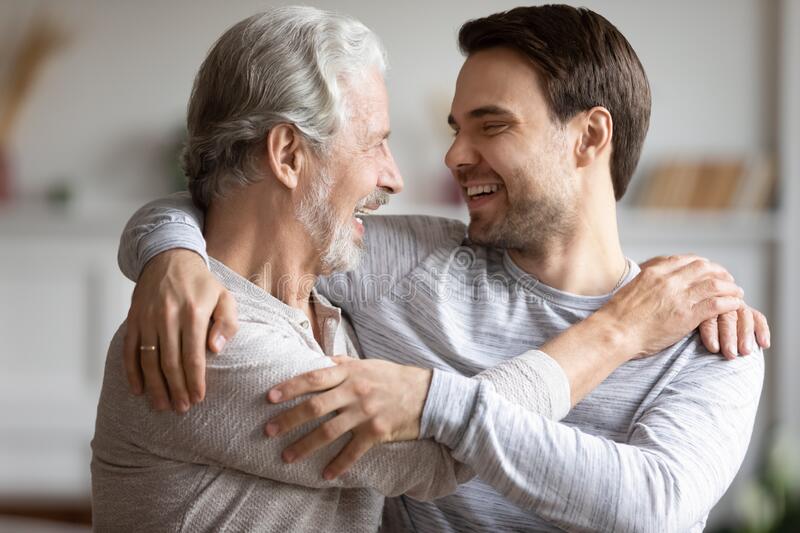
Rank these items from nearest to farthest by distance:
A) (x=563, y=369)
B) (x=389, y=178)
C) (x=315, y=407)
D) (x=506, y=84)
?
(x=315, y=407) → (x=563, y=369) → (x=389, y=178) → (x=506, y=84)

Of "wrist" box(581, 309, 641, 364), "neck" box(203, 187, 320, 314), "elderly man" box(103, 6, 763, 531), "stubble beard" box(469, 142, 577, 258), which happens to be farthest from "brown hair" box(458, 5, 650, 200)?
"neck" box(203, 187, 320, 314)

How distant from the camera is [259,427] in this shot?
4.71 ft

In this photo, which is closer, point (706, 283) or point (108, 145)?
point (706, 283)

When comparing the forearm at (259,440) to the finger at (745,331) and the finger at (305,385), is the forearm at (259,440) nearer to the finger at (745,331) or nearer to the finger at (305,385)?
the finger at (305,385)

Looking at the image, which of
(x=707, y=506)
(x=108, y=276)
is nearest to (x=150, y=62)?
(x=108, y=276)

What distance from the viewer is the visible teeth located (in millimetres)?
2002

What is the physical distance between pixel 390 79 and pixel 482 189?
→ 8.27 ft

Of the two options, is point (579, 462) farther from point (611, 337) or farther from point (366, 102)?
point (366, 102)

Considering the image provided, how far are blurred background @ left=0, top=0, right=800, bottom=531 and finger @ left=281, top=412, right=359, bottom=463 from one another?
2986 millimetres

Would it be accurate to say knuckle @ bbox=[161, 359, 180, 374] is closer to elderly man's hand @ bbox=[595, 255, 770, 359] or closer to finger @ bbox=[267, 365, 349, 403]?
finger @ bbox=[267, 365, 349, 403]

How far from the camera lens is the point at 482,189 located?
202 cm

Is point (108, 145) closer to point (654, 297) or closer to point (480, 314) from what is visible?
point (480, 314)

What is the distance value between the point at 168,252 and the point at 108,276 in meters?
2.96

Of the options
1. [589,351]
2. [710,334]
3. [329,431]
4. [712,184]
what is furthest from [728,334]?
[712,184]
